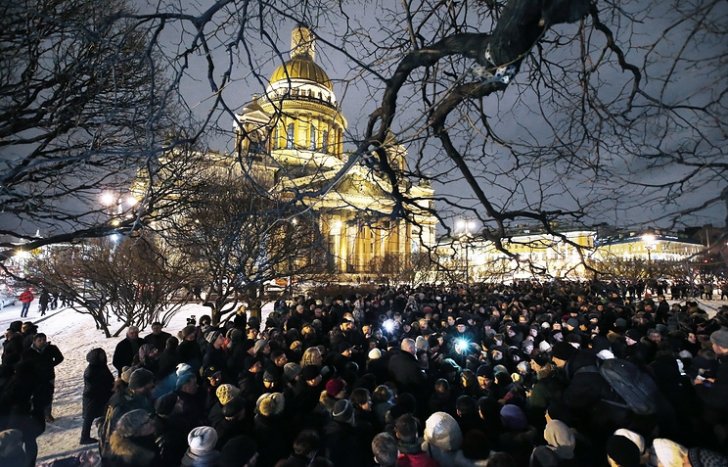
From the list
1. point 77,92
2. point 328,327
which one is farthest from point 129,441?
point 328,327

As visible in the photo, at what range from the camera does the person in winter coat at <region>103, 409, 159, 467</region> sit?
3283 mm

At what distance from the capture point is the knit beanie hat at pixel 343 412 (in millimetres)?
3740

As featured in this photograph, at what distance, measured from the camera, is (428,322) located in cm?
1010

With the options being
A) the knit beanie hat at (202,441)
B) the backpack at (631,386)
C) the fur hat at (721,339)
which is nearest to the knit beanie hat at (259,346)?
the knit beanie hat at (202,441)

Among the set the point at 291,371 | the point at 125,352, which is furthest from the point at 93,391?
the point at 291,371

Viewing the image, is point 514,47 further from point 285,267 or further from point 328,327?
point 285,267

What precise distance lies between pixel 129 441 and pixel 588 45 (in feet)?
15.5

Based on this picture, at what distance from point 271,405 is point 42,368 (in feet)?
13.8

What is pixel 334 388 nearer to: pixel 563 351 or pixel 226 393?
pixel 226 393

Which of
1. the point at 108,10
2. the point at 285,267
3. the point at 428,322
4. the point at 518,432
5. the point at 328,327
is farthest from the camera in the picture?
the point at 285,267

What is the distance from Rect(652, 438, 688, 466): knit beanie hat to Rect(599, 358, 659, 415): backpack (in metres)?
0.55

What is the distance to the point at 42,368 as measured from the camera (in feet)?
19.1

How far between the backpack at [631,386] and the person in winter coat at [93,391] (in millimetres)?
6777

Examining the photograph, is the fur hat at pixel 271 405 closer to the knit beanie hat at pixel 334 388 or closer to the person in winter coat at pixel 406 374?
the knit beanie hat at pixel 334 388
